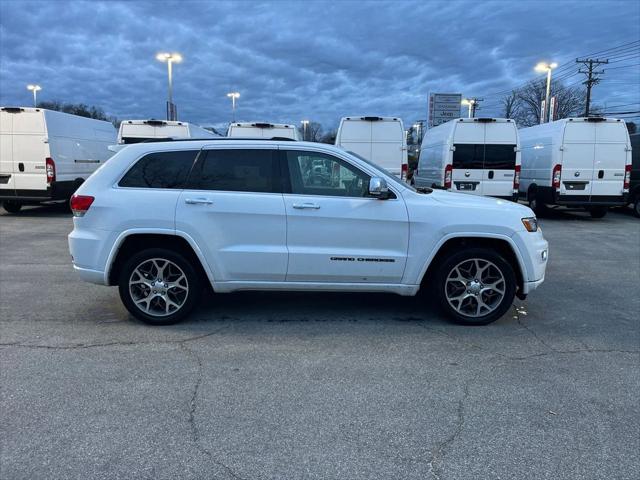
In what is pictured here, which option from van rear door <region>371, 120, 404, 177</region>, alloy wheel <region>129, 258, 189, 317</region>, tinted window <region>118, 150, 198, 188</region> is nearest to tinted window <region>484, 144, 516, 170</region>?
van rear door <region>371, 120, 404, 177</region>

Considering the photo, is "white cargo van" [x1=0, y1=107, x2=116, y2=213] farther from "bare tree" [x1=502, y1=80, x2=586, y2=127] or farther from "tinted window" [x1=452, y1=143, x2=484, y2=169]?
"bare tree" [x1=502, y1=80, x2=586, y2=127]

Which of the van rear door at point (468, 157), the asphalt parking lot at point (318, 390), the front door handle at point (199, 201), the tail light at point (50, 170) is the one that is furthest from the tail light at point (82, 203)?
the van rear door at point (468, 157)

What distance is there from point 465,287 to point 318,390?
2108 mm

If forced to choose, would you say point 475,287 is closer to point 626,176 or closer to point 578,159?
point 578,159

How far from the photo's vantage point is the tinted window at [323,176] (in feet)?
16.7

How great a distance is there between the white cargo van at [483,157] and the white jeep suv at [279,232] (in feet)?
28.3

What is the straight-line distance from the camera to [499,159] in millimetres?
13680

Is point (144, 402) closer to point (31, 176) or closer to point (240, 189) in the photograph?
point (240, 189)

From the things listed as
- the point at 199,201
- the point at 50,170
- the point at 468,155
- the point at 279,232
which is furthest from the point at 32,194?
the point at 468,155

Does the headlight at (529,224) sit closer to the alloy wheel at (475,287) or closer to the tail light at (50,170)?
the alloy wheel at (475,287)

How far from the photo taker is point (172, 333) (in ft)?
16.1

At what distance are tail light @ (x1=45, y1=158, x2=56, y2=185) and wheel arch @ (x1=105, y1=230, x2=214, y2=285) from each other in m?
9.69

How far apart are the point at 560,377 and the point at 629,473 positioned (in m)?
1.23

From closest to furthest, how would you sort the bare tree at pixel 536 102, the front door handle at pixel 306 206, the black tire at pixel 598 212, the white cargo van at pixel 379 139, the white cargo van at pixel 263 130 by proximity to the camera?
the front door handle at pixel 306 206 → the white cargo van at pixel 379 139 → the white cargo van at pixel 263 130 → the black tire at pixel 598 212 → the bare tree at pixel 536 102
